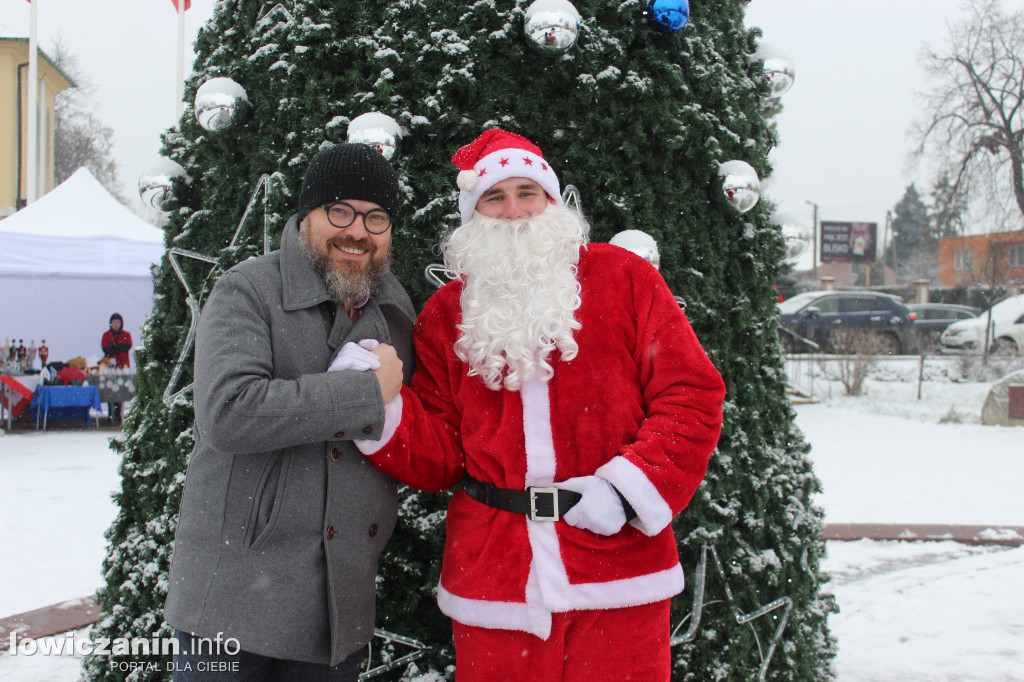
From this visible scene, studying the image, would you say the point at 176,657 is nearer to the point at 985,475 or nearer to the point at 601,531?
the point at 601,531

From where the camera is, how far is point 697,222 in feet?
8.80

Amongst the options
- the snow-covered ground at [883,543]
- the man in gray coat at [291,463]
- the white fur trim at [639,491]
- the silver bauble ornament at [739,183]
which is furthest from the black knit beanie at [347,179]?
the snow-covered ground at [883,543]

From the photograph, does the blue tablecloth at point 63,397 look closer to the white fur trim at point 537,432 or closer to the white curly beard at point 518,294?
the white curly beard at point 518,294

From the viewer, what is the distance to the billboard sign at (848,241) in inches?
1663

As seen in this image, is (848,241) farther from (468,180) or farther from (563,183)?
(468,180)

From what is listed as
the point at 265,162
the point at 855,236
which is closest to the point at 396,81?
the point at 265,162

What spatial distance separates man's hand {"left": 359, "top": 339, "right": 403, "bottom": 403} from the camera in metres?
1.84

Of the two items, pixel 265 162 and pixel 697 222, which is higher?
pixel 265 162

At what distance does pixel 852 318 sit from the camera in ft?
63.1

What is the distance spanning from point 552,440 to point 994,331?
20.5m

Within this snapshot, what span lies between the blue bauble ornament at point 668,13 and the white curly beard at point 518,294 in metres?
0.93

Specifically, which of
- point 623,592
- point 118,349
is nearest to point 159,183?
point 623,592

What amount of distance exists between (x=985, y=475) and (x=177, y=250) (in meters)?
8.40

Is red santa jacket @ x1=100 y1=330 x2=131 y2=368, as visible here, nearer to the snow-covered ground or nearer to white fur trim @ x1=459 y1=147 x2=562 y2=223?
the snow-covered ground
